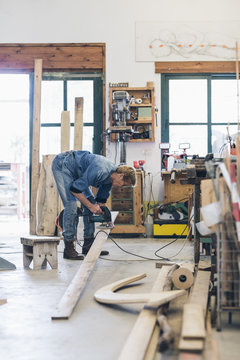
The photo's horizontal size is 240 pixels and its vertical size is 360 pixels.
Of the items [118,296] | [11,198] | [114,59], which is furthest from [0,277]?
[11,198]

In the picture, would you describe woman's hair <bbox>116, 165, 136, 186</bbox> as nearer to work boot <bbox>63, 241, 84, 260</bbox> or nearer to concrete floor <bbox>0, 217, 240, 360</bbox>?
concrete floor <bbox>0, 217, 240, 360</bbox>

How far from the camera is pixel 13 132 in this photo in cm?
1039

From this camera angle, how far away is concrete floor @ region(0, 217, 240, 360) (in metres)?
2.01

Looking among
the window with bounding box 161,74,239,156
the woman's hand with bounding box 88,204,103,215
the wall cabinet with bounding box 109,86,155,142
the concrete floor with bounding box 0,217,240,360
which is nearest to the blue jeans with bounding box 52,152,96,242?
the woman's hand with bounding box 88,204,103,215

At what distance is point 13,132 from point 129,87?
452cm

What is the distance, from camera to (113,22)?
22.5 ft

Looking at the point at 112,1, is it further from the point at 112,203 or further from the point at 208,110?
the point at 112,203

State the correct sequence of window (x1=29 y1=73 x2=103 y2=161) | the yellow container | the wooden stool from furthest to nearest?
1. window (x1=29 y1=73 x2=103 y2=161)
2. the yellow container
3. the wooden stool

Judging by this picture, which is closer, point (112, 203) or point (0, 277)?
point (0, 277)

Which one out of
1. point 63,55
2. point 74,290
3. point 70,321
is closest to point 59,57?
point 63,55

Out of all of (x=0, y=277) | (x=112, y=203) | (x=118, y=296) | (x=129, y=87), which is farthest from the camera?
(x=129, y=87)

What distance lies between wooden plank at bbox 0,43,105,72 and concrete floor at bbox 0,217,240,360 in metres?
3.78

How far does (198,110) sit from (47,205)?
2.79 meters

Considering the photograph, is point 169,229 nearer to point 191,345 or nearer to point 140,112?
point 140,112
